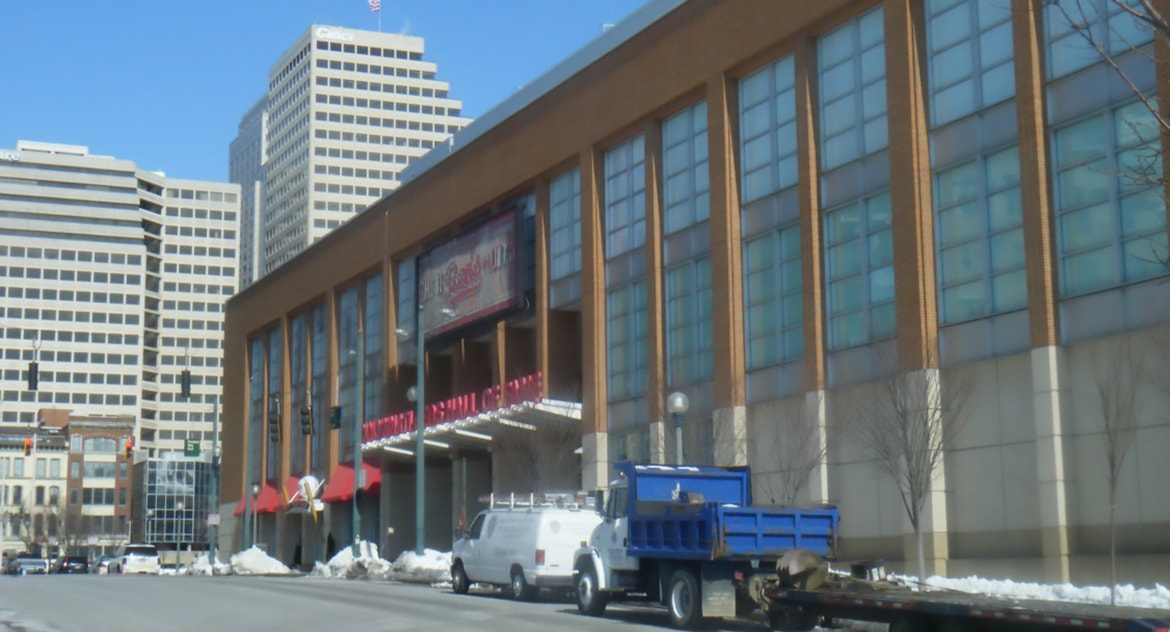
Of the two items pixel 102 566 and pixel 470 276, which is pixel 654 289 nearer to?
pixel 470 276

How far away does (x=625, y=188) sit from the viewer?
4447cm

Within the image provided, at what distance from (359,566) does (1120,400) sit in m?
28.4

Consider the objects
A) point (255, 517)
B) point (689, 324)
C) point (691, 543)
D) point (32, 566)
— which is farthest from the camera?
point (32, 566)

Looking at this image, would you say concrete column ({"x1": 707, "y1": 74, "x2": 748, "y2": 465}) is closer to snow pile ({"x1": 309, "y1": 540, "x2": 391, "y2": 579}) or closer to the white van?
the white van

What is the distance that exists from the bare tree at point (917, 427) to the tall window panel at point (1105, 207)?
380 centimetres

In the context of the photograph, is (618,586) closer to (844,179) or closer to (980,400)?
(980,400)

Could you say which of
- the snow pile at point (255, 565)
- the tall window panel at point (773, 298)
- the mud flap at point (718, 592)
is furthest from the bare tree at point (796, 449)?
the snow pile at point (255, 565)

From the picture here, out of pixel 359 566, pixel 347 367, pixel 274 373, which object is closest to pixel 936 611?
pixel 359 566

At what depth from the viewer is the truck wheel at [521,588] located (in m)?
30.8

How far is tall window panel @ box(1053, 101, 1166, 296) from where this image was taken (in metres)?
27.1

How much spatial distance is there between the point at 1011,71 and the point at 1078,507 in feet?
30.8

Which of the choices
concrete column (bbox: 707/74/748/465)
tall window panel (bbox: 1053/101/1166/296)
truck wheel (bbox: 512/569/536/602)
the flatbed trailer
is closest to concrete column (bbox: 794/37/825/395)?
concrete column (bbox: 707/74/748/465)

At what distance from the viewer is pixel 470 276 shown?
53.8 meters

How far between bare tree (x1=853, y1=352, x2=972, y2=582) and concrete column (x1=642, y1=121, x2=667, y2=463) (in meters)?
9.77
